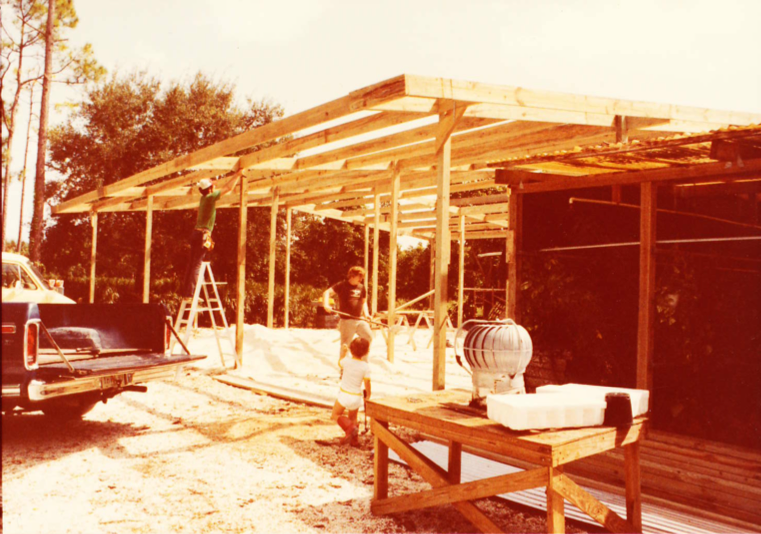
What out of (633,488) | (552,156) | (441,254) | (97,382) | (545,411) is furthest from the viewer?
(441,254)

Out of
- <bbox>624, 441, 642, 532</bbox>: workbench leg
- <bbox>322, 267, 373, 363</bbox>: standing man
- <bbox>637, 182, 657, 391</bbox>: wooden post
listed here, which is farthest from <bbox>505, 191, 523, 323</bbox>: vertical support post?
<bbox>624, 441, 642, 532</bbox>: workbench leg

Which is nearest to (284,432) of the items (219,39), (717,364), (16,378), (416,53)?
(16,378)

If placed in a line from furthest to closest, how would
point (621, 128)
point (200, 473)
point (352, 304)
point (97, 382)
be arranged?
point (352, 304)
point (621, 128)
point (97, 382)
point (200, 473)

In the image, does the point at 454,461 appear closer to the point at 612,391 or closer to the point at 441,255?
the point at 612,391

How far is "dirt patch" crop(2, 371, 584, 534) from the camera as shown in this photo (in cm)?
419

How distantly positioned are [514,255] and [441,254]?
1.08 metres

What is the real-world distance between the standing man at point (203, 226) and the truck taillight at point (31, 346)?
4239 mm

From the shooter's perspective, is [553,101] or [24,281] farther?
[24,281]

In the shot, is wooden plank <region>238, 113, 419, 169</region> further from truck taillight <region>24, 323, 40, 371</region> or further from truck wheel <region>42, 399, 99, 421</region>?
truck wheel <region>42, 399, 99, 421</region>

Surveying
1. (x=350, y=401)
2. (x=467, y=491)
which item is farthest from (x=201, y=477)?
(x=467, y=491)

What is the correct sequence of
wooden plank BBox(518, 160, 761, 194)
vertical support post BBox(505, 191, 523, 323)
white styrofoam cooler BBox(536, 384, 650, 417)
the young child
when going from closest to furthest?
white styrofoam cooler BBox(536, 384, 650, 417)
wooden plank BBox(518, 160, 761, 194)
the young child
vertical support post BBox(505, 191, 523, 323)

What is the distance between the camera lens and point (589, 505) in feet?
11.0

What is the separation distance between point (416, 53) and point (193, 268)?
479 cm

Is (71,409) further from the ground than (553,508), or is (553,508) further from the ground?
(553,508)
